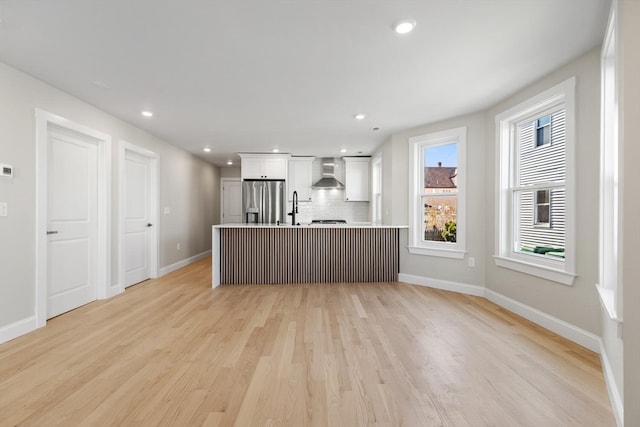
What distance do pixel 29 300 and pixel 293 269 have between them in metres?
2.94

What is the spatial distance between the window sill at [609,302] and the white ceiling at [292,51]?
183cm

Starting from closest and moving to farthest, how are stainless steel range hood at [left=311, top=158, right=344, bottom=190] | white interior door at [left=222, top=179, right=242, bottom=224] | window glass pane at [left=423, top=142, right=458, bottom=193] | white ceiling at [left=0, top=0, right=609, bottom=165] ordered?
white ceiling at [left=0, top=0, right=609, bottom=165], window glass pane at [left=423, top=142, right=458, bottom=193], stainless steel range hood at [left=311, top=158, right=344, bottom=190], white interior door at [left=222, top=179, right=242, bottom=224]

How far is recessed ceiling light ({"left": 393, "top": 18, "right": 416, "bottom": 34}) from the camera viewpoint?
1895 millimetres

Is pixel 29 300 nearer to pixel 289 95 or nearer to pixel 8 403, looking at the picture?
pixel 8 403

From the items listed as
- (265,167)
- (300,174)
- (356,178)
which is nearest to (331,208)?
(356,178)

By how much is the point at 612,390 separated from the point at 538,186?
1.84 m

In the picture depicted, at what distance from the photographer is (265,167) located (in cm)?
627

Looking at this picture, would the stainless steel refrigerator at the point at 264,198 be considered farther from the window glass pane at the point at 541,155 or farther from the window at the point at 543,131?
the window at the point at 543,131

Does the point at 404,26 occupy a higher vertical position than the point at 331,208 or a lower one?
higher

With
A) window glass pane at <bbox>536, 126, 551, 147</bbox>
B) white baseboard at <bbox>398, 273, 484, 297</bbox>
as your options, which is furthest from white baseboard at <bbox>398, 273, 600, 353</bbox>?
window glass pane at <bbox>536, 126, 551, 147</bbox>

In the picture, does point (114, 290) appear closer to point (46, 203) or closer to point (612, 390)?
point (46, 203)

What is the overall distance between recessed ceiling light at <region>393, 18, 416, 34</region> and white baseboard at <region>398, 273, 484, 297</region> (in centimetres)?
320

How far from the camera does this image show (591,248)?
2.29m

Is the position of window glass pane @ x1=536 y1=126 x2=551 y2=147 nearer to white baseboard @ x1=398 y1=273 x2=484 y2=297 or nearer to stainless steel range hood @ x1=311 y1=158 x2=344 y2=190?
white baseboard @ x1=398 y1=273 x2=484 y2=297
